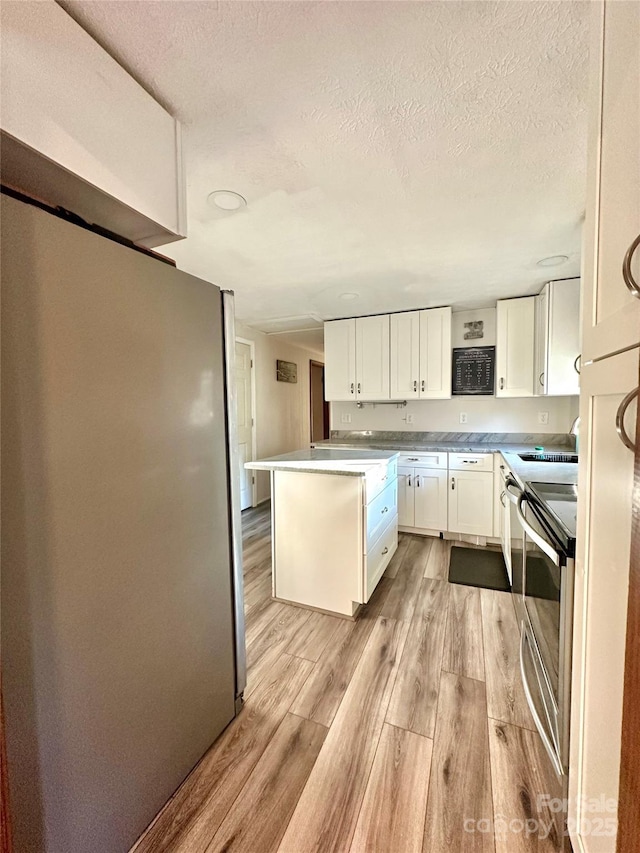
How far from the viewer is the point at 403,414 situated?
13.1ft

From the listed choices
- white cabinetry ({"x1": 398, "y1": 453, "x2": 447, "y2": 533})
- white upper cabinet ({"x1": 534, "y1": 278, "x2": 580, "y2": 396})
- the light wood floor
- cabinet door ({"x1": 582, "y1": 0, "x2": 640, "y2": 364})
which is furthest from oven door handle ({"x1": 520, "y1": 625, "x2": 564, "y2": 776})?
white upper cabinet ({"x1": 534, "y1": 278, "x2": 580, "y2": 396})

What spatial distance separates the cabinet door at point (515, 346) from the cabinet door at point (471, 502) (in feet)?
2.97

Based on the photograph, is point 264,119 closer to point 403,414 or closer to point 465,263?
point 465,263

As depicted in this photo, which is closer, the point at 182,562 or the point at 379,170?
the point at 182,562

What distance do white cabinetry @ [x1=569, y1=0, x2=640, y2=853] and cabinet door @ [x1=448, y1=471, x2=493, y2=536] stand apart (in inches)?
→ 91.1

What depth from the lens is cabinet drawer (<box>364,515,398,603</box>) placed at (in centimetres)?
204

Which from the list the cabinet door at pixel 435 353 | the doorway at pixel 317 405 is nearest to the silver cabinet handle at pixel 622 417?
the cabinet door at pixel 435 353

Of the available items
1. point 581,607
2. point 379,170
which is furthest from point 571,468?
point 379,170

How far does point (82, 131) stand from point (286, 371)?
421 cm

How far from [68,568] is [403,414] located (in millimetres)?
3624

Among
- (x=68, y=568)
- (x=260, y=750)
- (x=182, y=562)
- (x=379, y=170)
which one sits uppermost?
(x=379, y=170)

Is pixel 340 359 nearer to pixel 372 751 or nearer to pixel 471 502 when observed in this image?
pixel 471 502

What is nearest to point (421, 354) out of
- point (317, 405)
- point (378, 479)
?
point (378, 479)

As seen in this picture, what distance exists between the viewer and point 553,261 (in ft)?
7.66
